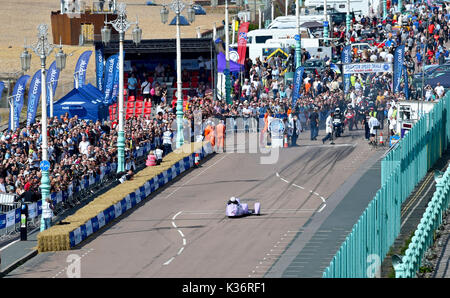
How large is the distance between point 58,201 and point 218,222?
6.75m

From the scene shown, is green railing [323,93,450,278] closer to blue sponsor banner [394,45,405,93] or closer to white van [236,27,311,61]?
blue sponsor banner [394,45,405,93]

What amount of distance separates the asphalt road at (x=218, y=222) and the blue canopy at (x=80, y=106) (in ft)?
28.5

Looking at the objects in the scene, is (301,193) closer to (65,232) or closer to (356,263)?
(65,232)

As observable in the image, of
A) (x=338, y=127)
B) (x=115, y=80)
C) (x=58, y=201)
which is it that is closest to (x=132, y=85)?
(x=115, y=80)

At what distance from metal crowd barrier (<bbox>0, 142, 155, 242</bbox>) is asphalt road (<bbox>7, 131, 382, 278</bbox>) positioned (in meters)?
2.81

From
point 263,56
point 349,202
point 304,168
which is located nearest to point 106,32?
point 304,168

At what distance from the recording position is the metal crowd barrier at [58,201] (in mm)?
40250

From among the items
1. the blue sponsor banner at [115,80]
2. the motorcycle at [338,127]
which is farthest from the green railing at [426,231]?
the blue sponsor banner at [115,80]

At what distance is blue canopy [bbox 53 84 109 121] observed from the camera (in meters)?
58.8

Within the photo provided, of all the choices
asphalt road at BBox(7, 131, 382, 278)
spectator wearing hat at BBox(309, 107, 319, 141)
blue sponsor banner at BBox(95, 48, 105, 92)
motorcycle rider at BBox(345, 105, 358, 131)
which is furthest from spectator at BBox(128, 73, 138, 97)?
motorcycle rider at BBox(345, 105, 358, 131)

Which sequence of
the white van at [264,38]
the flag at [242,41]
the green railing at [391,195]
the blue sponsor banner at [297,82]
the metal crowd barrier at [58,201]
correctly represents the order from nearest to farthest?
the green railing at [391,195] → the metal crowd barrier at [58,201] → the blue sponsor banner at [297,82] → the flag at [242,41] → the white van at [264,38]

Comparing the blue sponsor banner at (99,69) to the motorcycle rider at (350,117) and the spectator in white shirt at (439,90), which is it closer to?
the motorcycle rider at (350,117)

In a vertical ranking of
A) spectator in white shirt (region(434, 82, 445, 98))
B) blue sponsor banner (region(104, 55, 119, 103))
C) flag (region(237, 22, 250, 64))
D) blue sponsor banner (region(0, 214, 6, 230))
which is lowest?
blue sponsor banner (region(0, 214, 6, 230))
